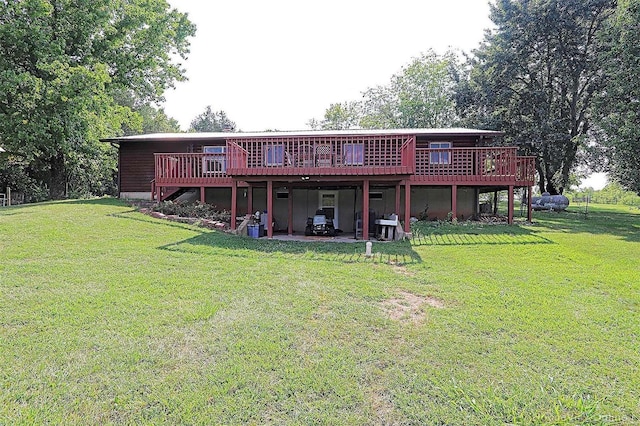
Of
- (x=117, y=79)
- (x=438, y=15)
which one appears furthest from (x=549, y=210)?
(x=117, y=79)

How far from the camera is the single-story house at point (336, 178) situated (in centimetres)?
1138

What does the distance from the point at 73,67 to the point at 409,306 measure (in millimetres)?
17695

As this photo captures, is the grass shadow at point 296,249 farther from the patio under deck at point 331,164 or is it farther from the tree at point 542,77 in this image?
the tree at point 542,77

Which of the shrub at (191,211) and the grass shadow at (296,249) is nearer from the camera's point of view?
the grass shadow at (296,249)

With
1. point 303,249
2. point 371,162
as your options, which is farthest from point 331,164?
point 303,249

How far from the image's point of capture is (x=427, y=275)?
6.25 metres

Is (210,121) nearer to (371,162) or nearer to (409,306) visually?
(371,162)

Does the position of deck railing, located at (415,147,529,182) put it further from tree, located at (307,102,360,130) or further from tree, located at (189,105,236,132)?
tree, located at (189,105,236,132)

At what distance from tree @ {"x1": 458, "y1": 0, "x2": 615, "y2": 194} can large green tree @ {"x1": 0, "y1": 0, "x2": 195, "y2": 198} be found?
17406mm

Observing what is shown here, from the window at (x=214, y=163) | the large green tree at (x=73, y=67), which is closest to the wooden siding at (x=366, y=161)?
the window at (x=214, y=163)

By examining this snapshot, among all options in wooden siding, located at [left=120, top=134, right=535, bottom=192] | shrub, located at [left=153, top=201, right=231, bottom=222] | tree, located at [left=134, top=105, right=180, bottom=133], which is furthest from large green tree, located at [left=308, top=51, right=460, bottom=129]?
shrub, located at [left=153, top=201, right=231, bottom=222]

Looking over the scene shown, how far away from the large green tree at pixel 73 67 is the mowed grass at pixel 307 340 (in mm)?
11249

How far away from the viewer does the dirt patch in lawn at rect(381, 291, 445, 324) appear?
171 inches

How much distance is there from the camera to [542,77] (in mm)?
21891
